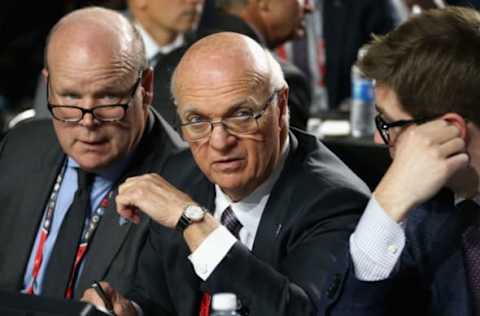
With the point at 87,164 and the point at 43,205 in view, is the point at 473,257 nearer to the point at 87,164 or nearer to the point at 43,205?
the point at 87,164

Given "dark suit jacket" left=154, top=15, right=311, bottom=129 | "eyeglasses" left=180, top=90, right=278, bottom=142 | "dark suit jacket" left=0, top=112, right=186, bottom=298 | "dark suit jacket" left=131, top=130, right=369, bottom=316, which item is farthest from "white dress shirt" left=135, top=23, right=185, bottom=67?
"eyeglasses" left=180, top=90, right=278, bottom=142

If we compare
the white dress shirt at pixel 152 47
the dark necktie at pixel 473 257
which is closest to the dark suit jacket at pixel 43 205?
the dark necktie at pixel 473 257

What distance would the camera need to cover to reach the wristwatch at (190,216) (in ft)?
8.64

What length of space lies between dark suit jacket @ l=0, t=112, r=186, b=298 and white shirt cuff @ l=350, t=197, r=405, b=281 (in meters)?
1.00

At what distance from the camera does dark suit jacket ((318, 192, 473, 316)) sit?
2391mm

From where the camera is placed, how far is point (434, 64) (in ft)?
8.13

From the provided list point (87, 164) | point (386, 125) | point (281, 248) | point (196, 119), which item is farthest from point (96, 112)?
point (386, 125)

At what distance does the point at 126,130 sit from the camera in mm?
3371

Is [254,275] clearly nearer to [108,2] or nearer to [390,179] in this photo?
[390,179]

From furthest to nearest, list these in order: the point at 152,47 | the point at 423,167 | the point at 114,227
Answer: the point at 152,47, the point at 114,227, the point at 423,167

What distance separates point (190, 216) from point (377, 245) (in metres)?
0.50

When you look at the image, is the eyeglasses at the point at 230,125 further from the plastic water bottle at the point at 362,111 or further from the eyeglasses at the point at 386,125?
the plastic water bottle at the point at 362,111

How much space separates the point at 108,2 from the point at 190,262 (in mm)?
4986

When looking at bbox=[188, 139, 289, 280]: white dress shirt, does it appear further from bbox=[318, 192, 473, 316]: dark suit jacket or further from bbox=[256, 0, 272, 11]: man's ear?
bbox=[256, 0, 272, 11]: man's ear
